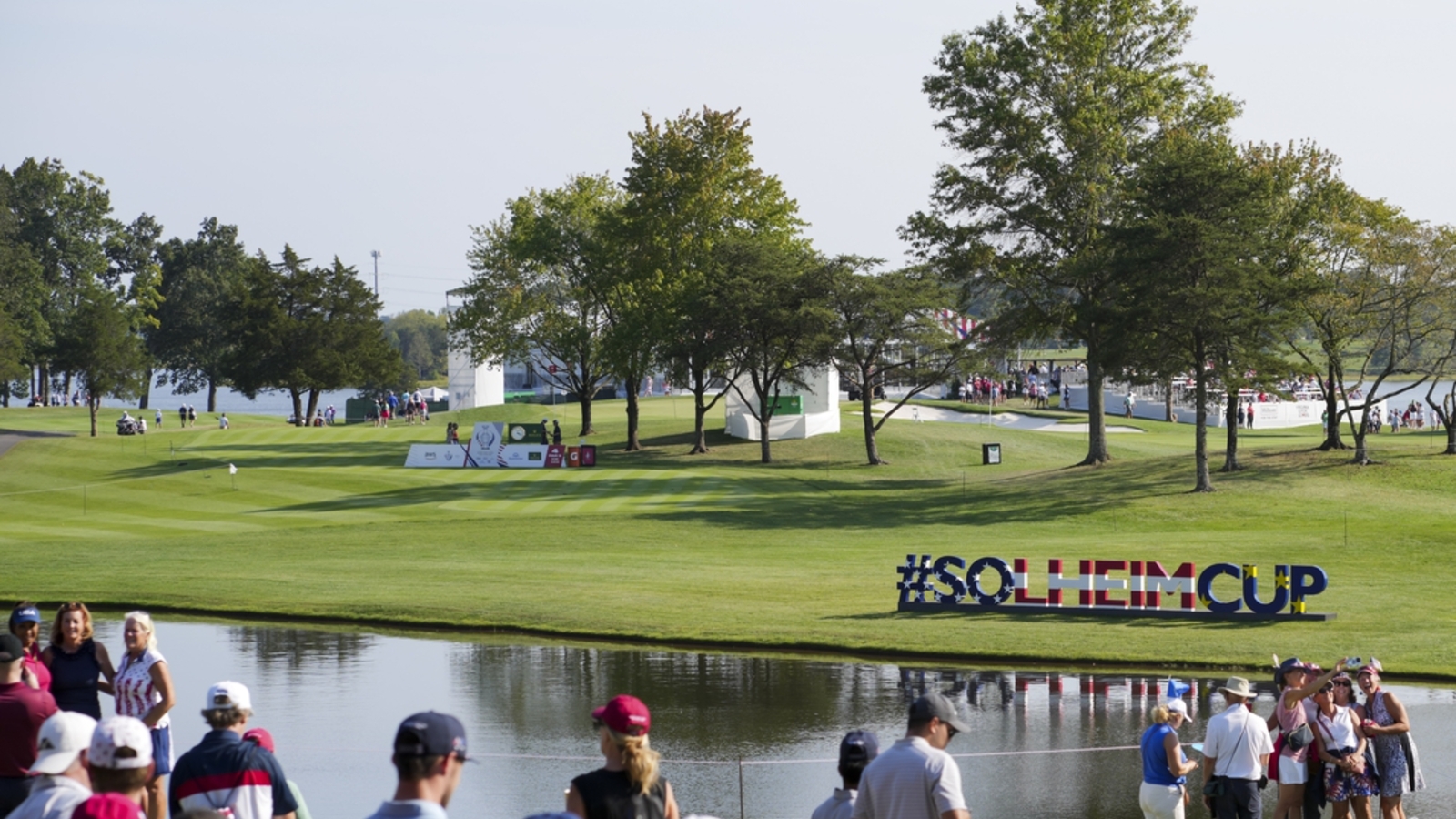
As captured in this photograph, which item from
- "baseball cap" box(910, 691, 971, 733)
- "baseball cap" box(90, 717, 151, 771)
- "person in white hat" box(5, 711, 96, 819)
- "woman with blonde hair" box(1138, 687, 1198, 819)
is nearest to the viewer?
"baseball cap" box(90, 717, 151, 771)

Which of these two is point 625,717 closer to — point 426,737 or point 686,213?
point 426,737

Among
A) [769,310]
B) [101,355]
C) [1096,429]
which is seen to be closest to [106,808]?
[1096,429]

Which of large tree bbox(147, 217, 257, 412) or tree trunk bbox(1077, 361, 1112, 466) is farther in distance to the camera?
large tree bbox(147, 217, 257, 412)

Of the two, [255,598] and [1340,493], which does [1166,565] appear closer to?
[1340,493]

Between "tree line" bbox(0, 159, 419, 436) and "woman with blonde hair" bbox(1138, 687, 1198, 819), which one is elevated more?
"tree line" bbox(0, 159, 419, 436)

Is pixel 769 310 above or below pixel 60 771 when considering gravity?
above

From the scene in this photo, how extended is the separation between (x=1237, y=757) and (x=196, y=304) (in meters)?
130

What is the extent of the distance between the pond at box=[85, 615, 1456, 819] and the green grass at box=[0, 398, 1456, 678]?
2285 millimetres

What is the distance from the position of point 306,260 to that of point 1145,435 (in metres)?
60.2

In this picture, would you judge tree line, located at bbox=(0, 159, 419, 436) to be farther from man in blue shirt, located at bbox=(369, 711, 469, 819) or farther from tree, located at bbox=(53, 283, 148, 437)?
man in blue shirt, located at bbox=(369, 711, 469, 819)

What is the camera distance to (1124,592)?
104 ft

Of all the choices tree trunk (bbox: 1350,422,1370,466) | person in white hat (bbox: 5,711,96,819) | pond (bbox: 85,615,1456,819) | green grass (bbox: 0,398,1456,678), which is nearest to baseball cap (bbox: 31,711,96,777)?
person in white hat (bbox: 5,711,96,819)

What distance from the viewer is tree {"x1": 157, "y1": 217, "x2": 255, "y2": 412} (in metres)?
129

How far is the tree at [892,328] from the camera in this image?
65625 mm
